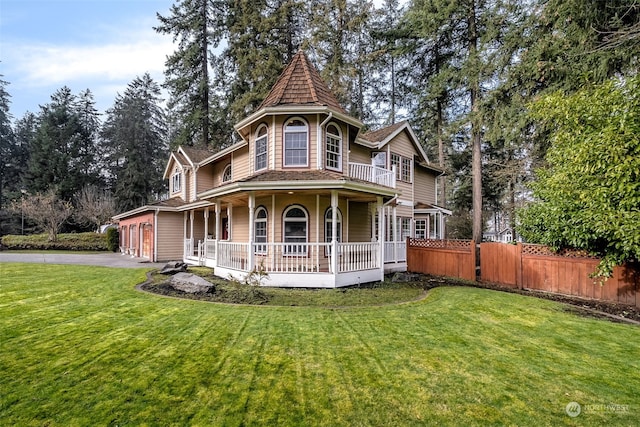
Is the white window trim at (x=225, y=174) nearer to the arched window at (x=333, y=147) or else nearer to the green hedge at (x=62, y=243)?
the arched window at (x=333, y=147)

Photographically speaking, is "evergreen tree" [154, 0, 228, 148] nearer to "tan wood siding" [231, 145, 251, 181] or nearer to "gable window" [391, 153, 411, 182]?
"tan wood siding" [231, 145, 251, 181]

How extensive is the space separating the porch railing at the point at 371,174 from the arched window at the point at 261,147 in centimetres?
355

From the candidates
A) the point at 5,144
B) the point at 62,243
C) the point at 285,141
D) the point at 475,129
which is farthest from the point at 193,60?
the point at 5,144

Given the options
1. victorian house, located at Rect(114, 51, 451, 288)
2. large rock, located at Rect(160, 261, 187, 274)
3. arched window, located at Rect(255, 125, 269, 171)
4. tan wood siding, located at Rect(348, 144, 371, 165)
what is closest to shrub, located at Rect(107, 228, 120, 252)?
victorian house, located at Rect(114, 51, 451, 288)

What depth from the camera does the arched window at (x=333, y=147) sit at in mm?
11675

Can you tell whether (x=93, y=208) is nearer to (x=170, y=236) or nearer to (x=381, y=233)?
(x=170, y=236)

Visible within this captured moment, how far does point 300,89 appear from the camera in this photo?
39.0 ft

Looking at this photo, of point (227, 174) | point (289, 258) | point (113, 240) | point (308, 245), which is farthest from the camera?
point (113, 240)

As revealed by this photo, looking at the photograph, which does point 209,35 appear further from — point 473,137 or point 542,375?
point 542,375

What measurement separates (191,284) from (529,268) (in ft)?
35.5

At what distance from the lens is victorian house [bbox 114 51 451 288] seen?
9734 millimetres

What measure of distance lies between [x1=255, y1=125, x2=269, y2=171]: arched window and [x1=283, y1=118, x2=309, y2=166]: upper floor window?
1.01 meters

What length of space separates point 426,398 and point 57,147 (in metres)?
47.9

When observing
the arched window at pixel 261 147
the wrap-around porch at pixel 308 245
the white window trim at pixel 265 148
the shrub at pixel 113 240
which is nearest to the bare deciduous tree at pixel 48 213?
the shrub at pixel 113 240
